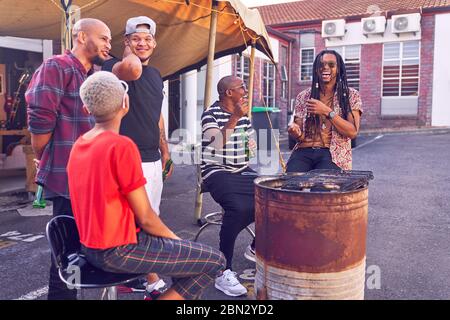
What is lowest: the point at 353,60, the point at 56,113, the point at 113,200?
the point at 113,200

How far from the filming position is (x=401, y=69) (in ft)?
69.6

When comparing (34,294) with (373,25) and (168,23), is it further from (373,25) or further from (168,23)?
(373,25)

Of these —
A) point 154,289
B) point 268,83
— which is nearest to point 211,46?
point 154,289

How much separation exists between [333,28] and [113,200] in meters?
21.5

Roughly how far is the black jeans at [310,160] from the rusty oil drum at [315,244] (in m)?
1.10

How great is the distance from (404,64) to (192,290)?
21196mm

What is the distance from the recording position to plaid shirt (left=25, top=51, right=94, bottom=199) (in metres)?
2.85

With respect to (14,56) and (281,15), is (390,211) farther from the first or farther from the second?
(281,15)

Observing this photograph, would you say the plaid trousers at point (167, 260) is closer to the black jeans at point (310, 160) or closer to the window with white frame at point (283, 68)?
the black jeans at point (310, 160)

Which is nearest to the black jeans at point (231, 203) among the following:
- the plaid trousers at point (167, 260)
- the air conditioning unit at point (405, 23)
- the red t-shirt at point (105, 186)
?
the plaid trousers at point (167, 260)

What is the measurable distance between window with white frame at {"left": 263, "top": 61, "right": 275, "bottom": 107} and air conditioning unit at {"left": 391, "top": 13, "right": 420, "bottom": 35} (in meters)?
5.86

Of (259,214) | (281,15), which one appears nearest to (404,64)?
(281,15)

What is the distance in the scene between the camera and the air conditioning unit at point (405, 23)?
65.4 feet
